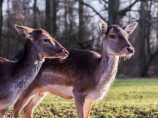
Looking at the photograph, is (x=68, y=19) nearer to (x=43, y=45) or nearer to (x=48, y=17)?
(x=48, y=17)

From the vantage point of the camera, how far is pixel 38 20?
64.1 ft

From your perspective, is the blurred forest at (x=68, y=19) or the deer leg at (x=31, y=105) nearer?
the deer leg at (x=31, y=105)

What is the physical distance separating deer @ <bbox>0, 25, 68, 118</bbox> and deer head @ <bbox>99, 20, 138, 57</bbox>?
40.5 inches

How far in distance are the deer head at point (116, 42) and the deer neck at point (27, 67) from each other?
153 centimetres

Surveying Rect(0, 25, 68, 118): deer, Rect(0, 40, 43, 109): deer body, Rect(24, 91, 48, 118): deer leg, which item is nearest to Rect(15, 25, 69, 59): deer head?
Rect(0, 25, 68, 118): deer

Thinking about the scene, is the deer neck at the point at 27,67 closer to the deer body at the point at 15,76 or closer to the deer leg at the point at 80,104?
the deer body at the point at 15,76

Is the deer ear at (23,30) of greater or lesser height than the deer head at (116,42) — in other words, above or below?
above

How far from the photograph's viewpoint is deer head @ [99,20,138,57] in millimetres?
5102

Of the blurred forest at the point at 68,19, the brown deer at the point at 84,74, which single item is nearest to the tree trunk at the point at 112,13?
the blurred forest at the point at 68,19

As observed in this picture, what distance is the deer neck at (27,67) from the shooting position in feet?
16.0

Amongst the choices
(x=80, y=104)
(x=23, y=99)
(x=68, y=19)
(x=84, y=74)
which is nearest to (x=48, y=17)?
(x=68, y=19)

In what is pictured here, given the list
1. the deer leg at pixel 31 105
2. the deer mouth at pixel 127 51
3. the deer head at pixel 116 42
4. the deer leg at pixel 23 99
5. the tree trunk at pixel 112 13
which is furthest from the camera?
the tree trunk at pixel 112 13

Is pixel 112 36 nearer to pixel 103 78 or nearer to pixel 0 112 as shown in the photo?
pixel 103 78

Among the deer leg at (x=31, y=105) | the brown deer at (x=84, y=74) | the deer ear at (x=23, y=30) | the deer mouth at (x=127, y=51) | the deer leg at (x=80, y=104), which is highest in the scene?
the deer ear at (x=23, y=30)
